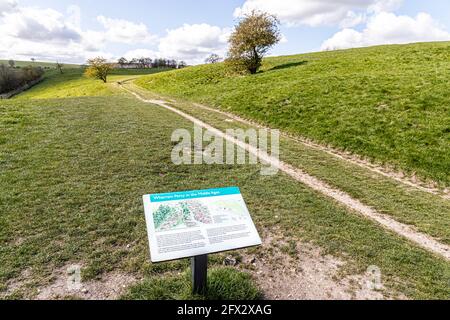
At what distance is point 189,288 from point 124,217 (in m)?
3.76

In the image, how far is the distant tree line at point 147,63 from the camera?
17062 centimetres

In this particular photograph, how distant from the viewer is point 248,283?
6422 millimetres

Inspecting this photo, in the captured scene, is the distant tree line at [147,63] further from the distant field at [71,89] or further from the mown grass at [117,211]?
the mown grass at [117,211]

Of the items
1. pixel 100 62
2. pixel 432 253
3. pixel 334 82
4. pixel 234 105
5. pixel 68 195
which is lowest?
pixel 432 253

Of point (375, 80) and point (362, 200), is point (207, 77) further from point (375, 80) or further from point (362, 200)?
point (362, 200)

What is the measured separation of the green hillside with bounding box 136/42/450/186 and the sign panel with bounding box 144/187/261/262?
39.5ft

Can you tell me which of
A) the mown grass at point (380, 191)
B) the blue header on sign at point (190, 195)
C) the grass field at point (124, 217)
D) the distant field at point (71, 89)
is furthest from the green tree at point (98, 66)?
the blue header on sign at point (190, 195)

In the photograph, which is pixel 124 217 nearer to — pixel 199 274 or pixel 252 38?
pixel 199 274

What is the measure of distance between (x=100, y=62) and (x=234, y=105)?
66275 mm

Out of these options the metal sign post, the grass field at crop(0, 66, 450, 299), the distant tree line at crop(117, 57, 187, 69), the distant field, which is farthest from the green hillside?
the distant tree line at crop(117, 57, 187, 69)

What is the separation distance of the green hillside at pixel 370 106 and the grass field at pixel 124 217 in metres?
4.43

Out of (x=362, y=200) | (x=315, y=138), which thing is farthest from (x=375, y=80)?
(x=362, y=200)

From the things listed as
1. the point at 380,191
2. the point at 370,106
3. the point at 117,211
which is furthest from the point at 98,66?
the point at 380,191

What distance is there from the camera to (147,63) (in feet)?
595
